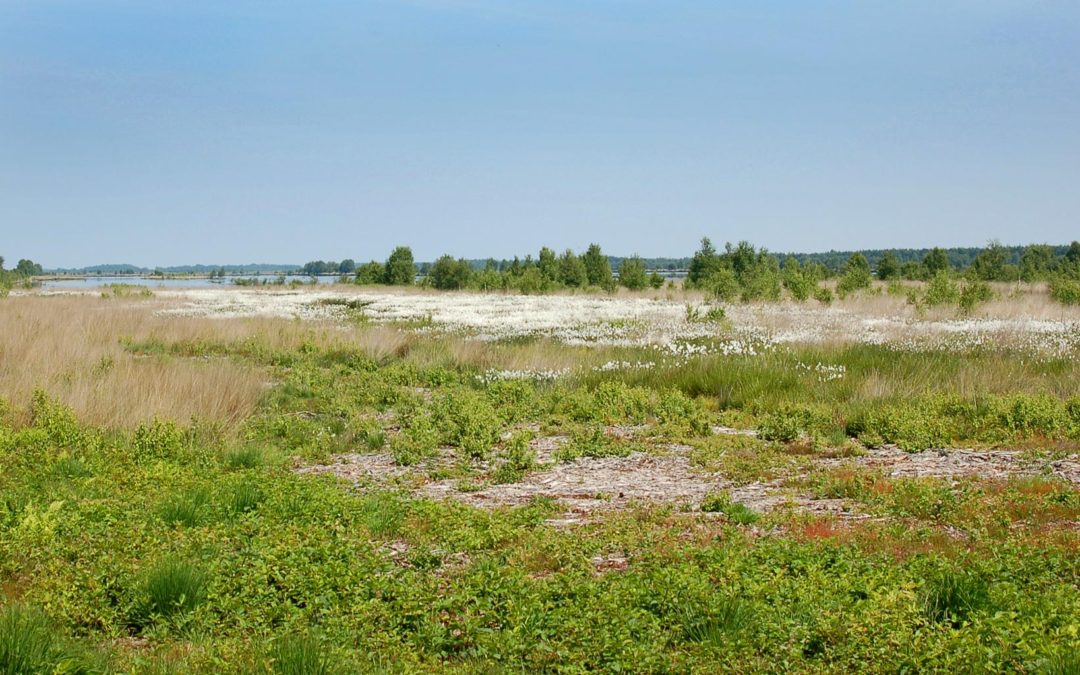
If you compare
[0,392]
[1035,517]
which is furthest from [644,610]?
[0,392]

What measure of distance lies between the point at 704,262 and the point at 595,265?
12227mm

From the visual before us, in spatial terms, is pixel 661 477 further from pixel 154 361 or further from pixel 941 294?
pixel 941 294

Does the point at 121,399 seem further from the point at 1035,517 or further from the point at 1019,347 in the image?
the point at 1019,347

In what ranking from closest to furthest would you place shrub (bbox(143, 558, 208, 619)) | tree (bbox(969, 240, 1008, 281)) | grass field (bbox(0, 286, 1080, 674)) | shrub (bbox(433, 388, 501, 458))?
grass field (bbox(0, 286, 1080, 674))
shrub (bbox(143, 558, 208, 619))
shrub (bbox(433, 388, 501, 458))
tree (bbox(969, 240, 1008, 281))

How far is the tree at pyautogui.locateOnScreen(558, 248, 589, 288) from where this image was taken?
6056 centimetres

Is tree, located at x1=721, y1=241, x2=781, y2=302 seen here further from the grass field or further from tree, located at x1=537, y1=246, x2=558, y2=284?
the grass field

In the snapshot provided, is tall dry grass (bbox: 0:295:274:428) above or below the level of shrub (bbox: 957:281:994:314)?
below

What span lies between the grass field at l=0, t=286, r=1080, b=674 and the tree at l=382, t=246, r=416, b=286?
51.3 meters

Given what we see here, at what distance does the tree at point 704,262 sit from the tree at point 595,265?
24.3 feet

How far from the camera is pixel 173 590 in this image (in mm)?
5668

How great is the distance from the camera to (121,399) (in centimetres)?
1181

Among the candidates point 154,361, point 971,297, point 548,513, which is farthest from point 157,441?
point 971,297

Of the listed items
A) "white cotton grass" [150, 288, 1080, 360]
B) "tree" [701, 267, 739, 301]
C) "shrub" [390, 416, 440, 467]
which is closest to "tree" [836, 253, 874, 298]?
"tree" [701, 267, 739, 301]

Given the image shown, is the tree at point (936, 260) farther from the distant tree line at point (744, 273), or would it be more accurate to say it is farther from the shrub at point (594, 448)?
the shrub at point (594, 448)
